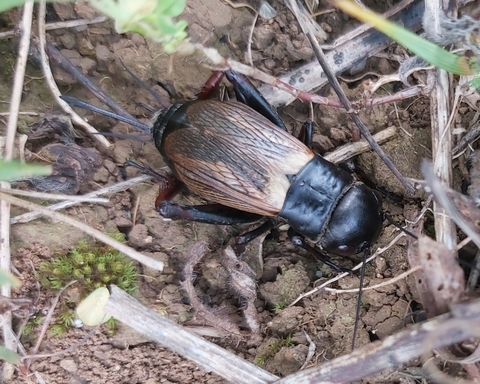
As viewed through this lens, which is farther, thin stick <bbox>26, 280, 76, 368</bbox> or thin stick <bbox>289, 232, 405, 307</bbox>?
thin stick <bbox>289, 232, 405, 307</bbox>

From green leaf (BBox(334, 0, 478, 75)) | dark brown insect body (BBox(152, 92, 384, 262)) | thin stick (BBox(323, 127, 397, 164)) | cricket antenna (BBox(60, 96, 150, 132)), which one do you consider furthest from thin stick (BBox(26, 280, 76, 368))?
green leaf (BBox(334, 0, 478, 75))

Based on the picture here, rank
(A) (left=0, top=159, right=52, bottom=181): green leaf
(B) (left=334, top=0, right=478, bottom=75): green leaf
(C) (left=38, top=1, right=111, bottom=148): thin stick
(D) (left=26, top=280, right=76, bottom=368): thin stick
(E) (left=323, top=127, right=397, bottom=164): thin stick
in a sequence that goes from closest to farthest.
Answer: (A) (left=0, top=159, right=52, bottom=181): green leaf
(B) (left=334, top=0, right=478, bottom=75): green leaf
(D) (left=26, top=280, right=76, bottom=368): thin stick
(C) (left=38, top=1, right=111, bottom=148): thin stick
(E) (left=323, top=127, right=397, bottom=164): thin stick

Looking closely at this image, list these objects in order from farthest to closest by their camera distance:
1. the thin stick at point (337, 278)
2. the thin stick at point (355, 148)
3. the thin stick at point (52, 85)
A: the thin stick at point (355, 148) → the thin stick at point (337, 278) → the thin stick at point (52, 85)

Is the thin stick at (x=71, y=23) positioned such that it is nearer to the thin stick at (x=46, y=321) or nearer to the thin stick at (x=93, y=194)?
the thin stick at (x=93, y=194)

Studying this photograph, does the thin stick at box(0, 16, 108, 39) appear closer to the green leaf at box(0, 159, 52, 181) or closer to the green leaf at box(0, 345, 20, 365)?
the green leaf at box(0, 159, 52, 181)

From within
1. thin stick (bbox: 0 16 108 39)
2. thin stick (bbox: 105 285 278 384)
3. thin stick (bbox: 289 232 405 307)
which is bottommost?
thin stick (bbox: 105 285 278 384)

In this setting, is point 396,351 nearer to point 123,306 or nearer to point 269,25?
point 123,306

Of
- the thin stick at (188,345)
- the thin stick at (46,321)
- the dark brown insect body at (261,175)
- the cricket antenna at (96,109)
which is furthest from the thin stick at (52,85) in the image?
the thin stick at (188,345)
